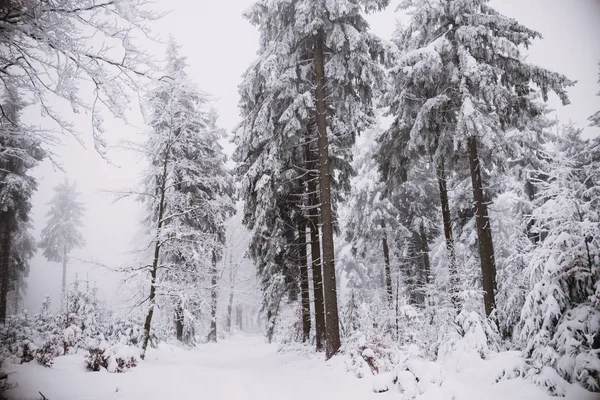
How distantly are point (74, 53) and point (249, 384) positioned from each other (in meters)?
7.89

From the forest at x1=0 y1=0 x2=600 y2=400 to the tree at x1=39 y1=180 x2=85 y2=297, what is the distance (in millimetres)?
19535

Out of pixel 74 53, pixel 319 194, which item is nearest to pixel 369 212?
pixel 319 194

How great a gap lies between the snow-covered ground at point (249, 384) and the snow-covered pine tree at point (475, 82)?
5.76m

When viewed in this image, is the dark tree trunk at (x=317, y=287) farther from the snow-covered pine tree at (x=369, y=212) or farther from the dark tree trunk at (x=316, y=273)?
the snow-covered pine tree at (x=369, y=212)

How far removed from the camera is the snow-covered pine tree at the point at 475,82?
32.5ft

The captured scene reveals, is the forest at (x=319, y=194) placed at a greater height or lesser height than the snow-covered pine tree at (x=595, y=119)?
lesser

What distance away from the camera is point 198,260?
1145cm

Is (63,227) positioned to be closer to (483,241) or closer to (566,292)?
(483,241)

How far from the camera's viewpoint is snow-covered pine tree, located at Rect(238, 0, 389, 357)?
9.84 meters

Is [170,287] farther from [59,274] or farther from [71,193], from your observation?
[59,274]

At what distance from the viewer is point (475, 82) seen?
10.0 m

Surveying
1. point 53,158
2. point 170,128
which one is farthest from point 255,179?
point 53,158

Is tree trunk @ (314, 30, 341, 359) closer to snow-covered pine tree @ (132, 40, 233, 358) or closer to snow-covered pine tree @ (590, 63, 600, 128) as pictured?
snow-covered pine tree @ (132, 40, 233, 358)

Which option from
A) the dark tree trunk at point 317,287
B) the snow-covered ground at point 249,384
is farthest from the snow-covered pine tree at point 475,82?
the snow-covered ground at point 249,384
